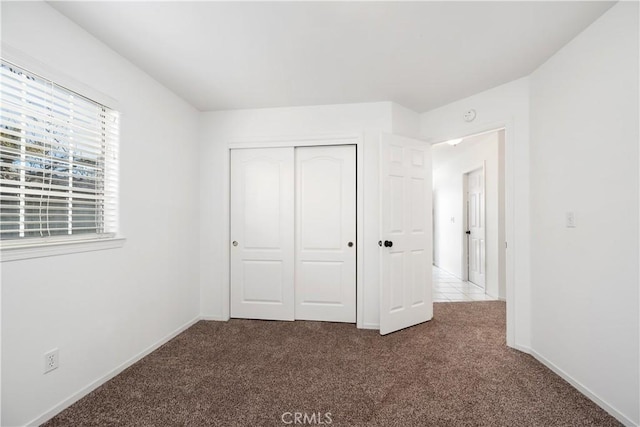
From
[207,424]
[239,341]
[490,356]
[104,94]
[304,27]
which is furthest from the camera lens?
[239,341]

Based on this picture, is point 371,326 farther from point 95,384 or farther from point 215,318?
point 95,384

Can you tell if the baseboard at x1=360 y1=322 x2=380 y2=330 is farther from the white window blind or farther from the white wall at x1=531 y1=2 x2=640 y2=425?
the white window blind

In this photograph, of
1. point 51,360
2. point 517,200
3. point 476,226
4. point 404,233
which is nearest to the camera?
point 51,360

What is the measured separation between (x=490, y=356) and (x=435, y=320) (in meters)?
0.82

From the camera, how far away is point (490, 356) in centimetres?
227

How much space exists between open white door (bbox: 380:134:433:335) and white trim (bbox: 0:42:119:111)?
7.63 feet

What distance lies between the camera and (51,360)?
62.1 inches

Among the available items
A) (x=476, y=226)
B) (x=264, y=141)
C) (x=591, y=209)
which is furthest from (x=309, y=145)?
(x=476, y=226)

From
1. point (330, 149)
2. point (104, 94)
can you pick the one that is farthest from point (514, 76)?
point (104, 94)

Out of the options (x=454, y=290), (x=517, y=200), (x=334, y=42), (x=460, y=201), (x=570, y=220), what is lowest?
(x=454, y=290)

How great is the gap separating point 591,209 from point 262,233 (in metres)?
2.81

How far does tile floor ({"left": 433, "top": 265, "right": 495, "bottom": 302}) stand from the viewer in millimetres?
3961

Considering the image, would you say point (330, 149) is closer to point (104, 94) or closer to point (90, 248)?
point (104, 94)

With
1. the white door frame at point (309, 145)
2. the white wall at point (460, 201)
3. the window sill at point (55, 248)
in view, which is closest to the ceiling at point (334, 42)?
the white door frame at point (309, 145)
